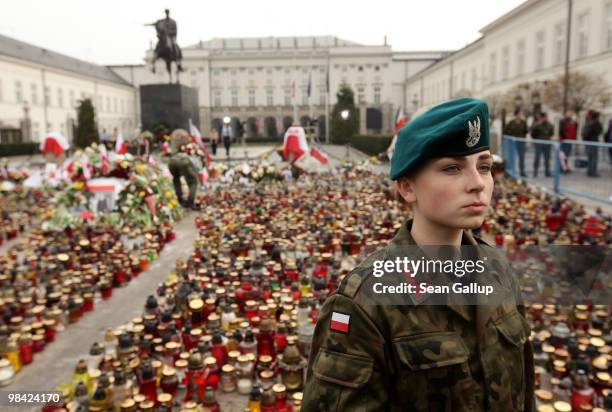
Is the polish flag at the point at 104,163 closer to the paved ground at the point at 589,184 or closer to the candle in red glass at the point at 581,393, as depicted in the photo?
the candle in red glass at the point at 581,393

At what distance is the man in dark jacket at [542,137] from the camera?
1202 centimetres

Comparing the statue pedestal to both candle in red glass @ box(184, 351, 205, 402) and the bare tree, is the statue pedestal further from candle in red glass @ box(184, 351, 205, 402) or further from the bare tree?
candle in red glass @ box(184, 351, 205, 402)

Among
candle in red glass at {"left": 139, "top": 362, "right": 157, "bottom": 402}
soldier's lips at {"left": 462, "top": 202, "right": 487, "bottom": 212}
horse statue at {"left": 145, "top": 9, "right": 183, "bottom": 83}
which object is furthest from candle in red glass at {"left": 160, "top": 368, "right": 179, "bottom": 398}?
horse statue at {"left": 145, "top": 9, "right": 183, "bottom": 83}

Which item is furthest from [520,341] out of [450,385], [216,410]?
[216,410]

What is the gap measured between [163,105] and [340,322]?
60.5 ft

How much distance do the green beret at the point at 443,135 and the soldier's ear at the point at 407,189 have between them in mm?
26

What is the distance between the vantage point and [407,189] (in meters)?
1.37

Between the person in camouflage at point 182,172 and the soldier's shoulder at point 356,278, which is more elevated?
the soldier's shoulder at point 356,278

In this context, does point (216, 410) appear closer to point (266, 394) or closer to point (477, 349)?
point (266, 394)

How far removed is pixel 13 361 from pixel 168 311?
1.24 meters

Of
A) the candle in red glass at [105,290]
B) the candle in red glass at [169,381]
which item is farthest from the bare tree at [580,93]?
the candle in red glass at [169,381]

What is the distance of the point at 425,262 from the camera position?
4.16 feet

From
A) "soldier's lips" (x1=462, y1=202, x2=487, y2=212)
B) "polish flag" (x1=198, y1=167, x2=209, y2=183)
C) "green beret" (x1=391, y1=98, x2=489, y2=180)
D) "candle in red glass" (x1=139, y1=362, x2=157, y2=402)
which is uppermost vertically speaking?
"green beret" (x1=391, y1=98, x2=489, y2=180)

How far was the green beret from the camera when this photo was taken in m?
1.26
